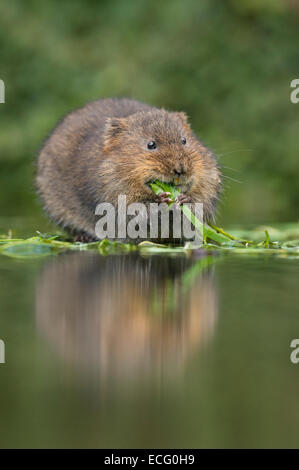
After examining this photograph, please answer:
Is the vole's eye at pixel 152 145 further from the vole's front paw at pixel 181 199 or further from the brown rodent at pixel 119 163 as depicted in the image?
the vole's front paw at pixel 181 199

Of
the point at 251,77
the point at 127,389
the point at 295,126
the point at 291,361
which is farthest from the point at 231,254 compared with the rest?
the point at 251,77

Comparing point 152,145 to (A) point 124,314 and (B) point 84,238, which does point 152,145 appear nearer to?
(B) point 84,238

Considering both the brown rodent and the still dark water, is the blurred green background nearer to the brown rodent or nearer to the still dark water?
the brown rodent

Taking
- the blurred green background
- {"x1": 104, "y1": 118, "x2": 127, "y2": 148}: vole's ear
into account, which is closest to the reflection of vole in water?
{"x1": 104, "y1": 118, "x2": 127, "y2": 148}: vole's ear

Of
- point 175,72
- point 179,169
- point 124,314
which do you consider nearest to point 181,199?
point 179,169

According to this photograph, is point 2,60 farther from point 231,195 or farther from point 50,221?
point 50,221
